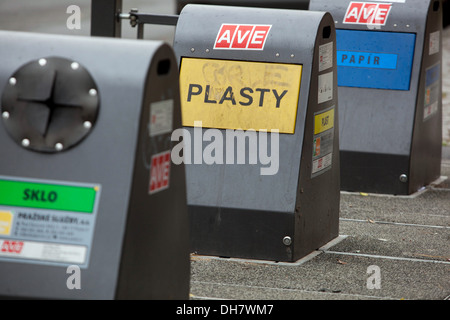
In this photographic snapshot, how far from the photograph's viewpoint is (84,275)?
319cm

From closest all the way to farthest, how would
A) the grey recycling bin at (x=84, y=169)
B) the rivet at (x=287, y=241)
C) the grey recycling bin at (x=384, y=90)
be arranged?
1. the grey recycling bin at (x=84, y=169)
2. the rivet at (x=287, y=241)
3. the grey recycling bin at (x=384, y=90)

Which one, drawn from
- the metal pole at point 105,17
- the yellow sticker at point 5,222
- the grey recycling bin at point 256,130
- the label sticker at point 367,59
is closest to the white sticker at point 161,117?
the yellow sticker at point 5,222

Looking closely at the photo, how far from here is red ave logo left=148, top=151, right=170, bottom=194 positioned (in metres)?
3.36

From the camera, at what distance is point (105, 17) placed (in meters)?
6.25

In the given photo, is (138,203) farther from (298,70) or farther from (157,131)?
(298,70)

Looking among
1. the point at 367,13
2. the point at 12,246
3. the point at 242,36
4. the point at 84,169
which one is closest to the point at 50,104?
the point at 84,169

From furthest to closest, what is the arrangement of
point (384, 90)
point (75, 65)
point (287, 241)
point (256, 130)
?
point (384, 90) → point (256, 130) → point (287, 241) → point (75, 65)

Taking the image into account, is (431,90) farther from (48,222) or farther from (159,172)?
Answer: (48,222)

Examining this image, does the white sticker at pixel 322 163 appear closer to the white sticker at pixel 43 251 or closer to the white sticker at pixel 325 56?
the white sticker at pixel 325 56

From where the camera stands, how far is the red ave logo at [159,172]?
3.36 meters

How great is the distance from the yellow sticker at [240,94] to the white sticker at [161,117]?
66.1 inches

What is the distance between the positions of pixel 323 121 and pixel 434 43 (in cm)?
254

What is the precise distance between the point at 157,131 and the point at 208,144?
188 centimetres
